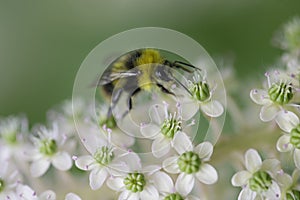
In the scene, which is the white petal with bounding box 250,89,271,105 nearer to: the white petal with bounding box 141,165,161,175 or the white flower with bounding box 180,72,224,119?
the white flower with bounding box 180,72,224,119

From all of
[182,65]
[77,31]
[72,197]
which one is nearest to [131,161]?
[72,197]

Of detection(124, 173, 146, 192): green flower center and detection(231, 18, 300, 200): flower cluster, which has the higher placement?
detection(231, 18, 300, 200): flower cluster

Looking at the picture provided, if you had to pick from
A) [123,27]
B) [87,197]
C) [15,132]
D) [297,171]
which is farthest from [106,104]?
[123,27]

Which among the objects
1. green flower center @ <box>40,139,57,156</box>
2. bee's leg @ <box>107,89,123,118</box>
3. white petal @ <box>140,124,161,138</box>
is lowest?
green flower center @ <box>40,139,57,156</box>

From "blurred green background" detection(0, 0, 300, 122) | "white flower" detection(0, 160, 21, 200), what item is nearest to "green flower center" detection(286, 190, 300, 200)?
"white flower" detection(0, 160, 21, 200)

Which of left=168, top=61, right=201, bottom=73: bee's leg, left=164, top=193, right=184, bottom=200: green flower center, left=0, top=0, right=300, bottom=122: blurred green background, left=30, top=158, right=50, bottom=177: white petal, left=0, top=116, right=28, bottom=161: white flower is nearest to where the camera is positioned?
left=164, top=193, right=184, bottom=200: green flower center

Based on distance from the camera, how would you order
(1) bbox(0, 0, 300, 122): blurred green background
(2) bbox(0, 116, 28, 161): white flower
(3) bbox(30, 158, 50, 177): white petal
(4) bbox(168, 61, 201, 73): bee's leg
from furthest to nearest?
(1) bbox(0, 0, 300, 122): blurred green background → (2) bbox(0, 116, 28, 161): white flower → (3) bbox(30, 158, 50, 177): white petal → (4) bbox(168, 61, 201, 73): bee's leg
